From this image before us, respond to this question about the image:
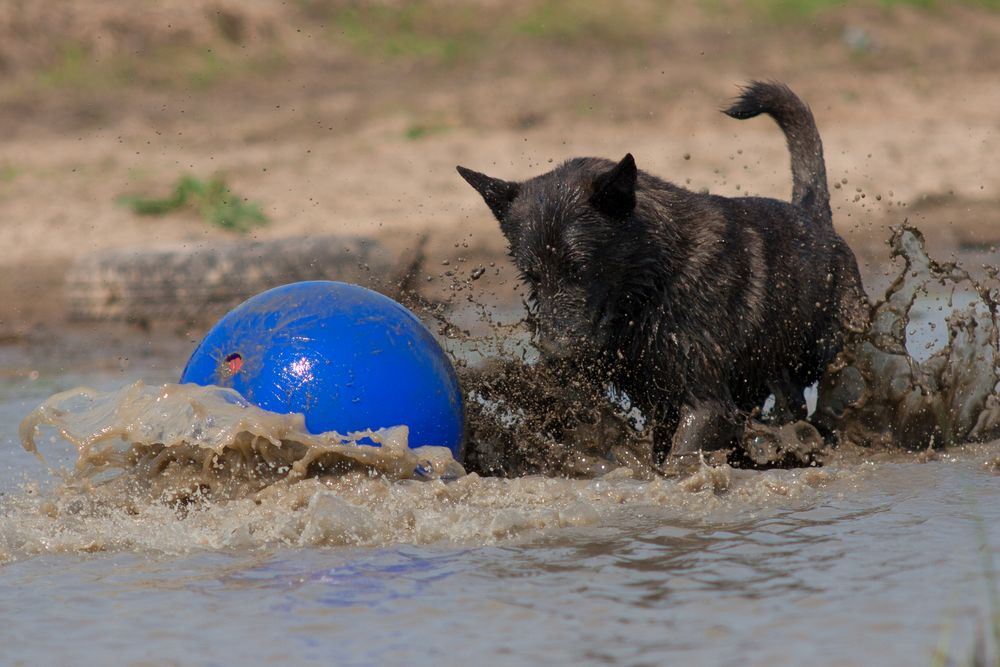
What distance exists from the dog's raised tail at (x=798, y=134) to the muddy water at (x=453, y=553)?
1.54 meters

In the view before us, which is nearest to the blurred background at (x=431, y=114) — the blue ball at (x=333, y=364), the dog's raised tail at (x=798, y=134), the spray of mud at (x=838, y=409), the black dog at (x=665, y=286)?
the dog's raised tail at (x=798, y=134)

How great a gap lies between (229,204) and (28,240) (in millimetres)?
2064

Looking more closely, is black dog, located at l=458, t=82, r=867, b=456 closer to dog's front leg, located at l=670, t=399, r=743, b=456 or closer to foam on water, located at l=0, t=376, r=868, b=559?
dog's front leg, located at l=670, t=399, r=743, b=456

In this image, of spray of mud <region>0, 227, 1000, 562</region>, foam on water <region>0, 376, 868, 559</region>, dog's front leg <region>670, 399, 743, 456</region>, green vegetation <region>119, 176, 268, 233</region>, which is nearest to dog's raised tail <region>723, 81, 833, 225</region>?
spray of mud <region>0, 227, 1000, 562</region>

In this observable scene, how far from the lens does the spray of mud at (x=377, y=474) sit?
5.57 meters

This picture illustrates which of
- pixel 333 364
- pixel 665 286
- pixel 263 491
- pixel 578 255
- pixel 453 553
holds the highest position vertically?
pixel 578 255

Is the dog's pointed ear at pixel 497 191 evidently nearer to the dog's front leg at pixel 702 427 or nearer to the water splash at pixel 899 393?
the dog's front leg at pixel 702 427

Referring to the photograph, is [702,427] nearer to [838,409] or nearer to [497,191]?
[838,409]

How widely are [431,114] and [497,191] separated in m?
11.0

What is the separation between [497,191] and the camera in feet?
21.3

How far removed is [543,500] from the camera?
19.3 feet

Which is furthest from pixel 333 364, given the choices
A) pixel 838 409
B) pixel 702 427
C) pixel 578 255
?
pixel 838 409

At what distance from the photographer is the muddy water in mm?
4309

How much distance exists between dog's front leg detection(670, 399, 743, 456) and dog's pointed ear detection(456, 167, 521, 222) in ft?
4.14
